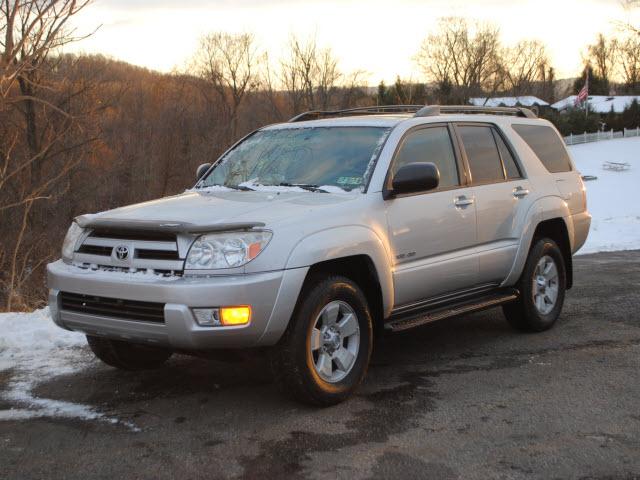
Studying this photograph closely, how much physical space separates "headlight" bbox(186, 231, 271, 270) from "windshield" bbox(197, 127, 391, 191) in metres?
1.10

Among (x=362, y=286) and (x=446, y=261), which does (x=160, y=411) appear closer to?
(x=362, y=286)

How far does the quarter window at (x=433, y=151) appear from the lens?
5.59 metres

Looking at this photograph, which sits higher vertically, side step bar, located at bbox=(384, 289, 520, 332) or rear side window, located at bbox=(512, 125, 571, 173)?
rear side window, located at bbox=(512, 125, 571, 173)

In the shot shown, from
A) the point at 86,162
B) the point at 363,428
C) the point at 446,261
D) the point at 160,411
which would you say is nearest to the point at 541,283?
the point at 446,261

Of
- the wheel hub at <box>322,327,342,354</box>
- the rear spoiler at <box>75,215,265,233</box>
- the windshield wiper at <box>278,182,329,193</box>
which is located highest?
the windshield wiper at <box>278,182,329,193</box>

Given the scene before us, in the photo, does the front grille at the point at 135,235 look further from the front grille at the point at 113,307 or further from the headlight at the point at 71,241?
the front grille at the point at 113,307

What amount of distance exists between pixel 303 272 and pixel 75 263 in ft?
5.06

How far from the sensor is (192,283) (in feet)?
13.8

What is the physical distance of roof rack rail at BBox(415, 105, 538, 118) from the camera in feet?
19.7

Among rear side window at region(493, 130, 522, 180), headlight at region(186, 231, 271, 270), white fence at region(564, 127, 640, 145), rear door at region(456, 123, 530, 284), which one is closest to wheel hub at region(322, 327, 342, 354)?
headlight at region(186, 231, 271, 270)

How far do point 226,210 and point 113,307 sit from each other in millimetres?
899

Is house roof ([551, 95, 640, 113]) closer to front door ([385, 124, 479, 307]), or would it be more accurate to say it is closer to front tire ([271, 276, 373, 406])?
front door ([385, 124, 479, 307])

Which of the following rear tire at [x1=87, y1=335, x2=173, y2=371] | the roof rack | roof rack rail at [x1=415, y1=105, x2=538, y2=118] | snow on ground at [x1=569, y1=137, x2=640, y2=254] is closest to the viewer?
rear tire at [x1=87, y1=335, x2=173, y2=371]

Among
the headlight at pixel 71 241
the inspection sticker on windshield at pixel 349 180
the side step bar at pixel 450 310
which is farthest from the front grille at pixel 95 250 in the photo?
the side step bar at pixel 450 310
